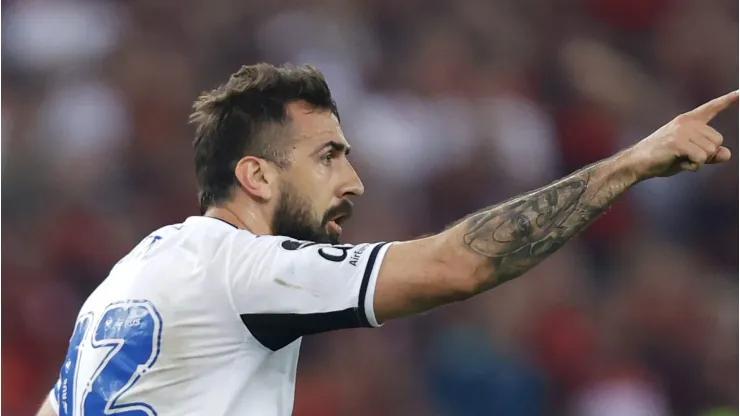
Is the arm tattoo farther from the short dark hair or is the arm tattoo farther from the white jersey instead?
the short dark hair

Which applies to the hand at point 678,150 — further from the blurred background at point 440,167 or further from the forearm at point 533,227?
the blurred background at point 440,167

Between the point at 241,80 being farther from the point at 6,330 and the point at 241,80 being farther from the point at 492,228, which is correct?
the point at 6,330

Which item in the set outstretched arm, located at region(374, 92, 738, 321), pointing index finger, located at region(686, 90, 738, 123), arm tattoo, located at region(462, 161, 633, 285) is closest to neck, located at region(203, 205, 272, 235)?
outstretched arm, located at region(374, 92, 738, 321)

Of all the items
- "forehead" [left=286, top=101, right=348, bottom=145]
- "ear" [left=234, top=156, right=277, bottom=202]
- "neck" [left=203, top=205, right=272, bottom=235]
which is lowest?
"neck" [left=203, top=205, right=272, bottom=235]

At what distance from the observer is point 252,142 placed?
2.59 meters

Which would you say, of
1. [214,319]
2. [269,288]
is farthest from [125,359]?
[269,288]

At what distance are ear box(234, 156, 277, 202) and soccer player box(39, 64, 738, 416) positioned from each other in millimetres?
102

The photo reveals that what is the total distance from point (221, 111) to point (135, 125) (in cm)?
269

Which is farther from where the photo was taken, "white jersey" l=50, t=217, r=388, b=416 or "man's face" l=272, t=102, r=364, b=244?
"man's face" l=272, t=102, r=364, b=244

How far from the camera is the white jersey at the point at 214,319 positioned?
2115 millimetres

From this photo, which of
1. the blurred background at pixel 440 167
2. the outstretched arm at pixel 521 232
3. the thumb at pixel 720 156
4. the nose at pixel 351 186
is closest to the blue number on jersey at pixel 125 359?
the outstretched arm at pixel 521 232

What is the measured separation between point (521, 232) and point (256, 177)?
2.52ft

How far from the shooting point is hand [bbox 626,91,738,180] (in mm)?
2037

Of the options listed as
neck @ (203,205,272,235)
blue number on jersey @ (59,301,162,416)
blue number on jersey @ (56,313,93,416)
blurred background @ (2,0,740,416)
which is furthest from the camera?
blurred background @ (2,0,740,416)
